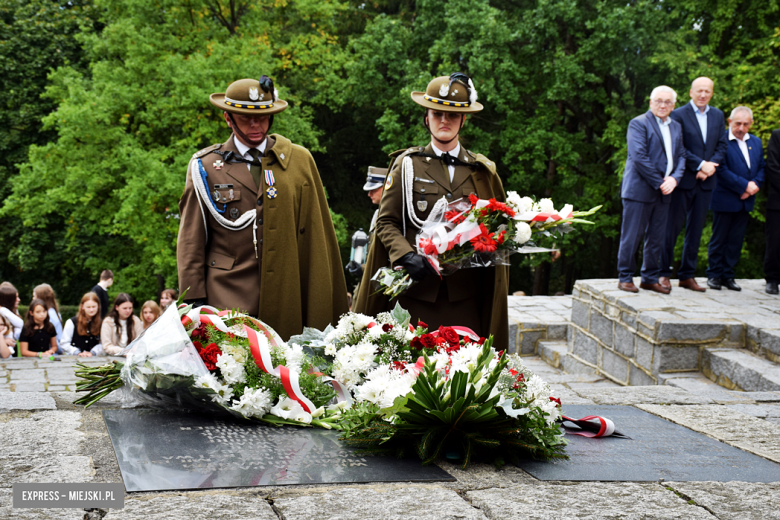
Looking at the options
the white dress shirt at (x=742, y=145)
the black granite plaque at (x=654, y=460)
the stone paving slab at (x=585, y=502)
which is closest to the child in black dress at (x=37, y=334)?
the black granite plaque at (x=654, y=460)

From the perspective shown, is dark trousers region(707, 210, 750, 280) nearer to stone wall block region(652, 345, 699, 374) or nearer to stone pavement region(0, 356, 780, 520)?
stone wall block region(652, 345, 699, 374)

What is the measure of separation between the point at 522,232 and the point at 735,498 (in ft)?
6.24

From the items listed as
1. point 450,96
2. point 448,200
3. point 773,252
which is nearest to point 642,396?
point 448,200

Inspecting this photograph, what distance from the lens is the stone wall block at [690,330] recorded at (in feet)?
23.0

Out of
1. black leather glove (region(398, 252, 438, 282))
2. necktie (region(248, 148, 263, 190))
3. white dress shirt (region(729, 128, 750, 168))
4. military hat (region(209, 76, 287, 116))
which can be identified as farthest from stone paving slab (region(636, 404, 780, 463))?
white dress shirt (region(729, 128, 750, 168))

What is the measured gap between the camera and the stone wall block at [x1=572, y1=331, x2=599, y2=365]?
8344 mm

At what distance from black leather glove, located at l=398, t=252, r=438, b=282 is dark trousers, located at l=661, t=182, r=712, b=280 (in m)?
4.69

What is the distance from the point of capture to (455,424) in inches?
128

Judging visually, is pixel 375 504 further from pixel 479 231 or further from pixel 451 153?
pixel 451 153

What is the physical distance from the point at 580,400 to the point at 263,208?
→ 90.9 inches

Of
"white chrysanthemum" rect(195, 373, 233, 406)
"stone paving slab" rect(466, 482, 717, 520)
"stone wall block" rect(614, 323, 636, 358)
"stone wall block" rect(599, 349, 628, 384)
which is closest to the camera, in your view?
"stone paving slab" rect(466, 482, 717, 520)

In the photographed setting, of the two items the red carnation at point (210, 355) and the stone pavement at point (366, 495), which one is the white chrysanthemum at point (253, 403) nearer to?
the red carnation at point (210, 355)

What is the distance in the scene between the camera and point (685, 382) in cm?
680

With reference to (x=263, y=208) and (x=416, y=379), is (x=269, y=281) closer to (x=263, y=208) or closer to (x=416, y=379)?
(x=263, y=208)
